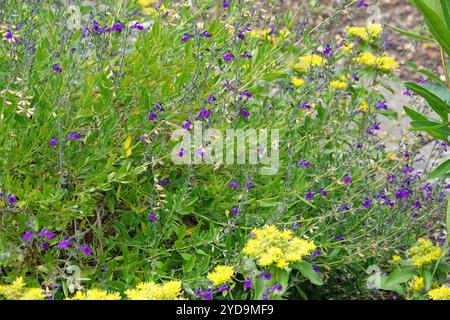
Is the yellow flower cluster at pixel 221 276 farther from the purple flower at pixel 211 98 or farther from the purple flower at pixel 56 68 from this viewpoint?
the purple flower at pixel 56 68

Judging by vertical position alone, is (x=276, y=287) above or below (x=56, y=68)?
below

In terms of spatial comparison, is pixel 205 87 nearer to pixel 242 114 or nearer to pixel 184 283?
pixel 242 114

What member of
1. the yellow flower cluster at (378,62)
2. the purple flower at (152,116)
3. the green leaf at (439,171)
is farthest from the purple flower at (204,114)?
the yellow flower cluster at (378,62)

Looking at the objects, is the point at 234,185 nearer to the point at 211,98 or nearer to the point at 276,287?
the point at 211,98

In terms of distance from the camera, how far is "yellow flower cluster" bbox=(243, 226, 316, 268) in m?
2.47

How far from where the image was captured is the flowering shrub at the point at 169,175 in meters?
2.70

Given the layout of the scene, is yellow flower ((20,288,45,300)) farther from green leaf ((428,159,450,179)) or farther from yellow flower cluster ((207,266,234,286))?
green leaf ((428,159,450,179))

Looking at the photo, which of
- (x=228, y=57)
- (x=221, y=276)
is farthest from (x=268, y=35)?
(x=221, y=276)

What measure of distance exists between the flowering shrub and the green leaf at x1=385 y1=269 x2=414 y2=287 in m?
0.13

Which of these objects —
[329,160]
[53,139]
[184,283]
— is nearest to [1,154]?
[53,139]

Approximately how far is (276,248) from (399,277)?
2.41ft

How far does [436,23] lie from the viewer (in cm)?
276

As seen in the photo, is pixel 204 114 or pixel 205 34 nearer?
pixel 204 114
